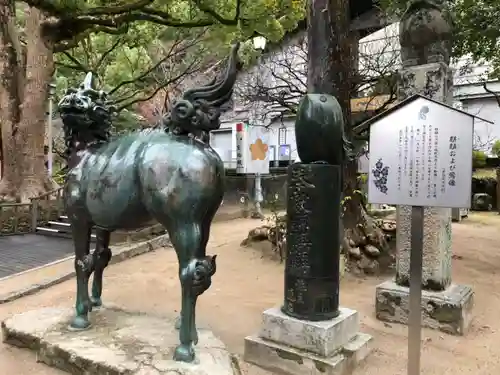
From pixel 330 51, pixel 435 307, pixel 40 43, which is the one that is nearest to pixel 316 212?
pixel 435 307

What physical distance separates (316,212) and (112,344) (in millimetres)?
1914

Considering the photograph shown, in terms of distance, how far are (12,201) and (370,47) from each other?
12.0 meters

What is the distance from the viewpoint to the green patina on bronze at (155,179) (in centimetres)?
310

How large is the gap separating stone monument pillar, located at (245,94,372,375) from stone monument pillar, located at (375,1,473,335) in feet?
4.29

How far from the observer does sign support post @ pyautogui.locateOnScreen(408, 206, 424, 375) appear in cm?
319

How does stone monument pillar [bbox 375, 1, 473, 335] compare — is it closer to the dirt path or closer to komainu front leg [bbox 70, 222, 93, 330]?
the dirt path

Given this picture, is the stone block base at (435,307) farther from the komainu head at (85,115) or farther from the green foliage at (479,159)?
the green foliage at (479,159)

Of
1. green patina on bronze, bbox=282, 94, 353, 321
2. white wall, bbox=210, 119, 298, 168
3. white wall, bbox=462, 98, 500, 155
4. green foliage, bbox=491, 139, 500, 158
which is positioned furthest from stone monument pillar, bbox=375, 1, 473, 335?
white wall, bbox=462, 98, 500, 155

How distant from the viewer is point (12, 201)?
11430mm

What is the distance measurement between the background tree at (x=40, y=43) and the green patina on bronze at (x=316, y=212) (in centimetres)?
831

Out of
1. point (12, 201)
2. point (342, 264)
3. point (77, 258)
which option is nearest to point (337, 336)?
point (77, 258)

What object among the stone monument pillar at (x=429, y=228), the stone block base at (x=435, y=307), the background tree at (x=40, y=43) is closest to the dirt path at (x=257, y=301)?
the stone block base at (x=435, y=307)

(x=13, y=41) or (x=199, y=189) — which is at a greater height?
(x=13, y=41)

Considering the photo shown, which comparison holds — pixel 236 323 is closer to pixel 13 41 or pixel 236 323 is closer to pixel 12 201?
pixel 12 201
